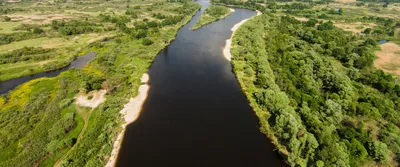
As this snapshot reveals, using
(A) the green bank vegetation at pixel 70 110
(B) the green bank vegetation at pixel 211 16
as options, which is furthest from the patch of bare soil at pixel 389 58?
(A) the green bank vegetation at pixel 70 110

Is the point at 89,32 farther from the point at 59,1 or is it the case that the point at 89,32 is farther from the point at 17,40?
the point at 59,1

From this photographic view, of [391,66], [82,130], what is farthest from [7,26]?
[391,66]

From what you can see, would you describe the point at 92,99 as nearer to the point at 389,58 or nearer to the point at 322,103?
the point at 322,103

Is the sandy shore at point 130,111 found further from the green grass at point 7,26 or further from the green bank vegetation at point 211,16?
the green grass at point 7,26

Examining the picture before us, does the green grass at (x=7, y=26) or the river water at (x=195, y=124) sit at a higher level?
the green grass at (x=7, y=26)

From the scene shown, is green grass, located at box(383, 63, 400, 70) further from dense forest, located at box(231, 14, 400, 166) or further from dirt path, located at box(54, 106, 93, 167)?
dirt path, located at box(54, 106, 93, 167)

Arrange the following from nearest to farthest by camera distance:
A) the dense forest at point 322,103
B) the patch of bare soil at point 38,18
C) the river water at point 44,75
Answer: the dense forest at point 322,103 → the river water at point 44,75 → the patch of bare soil at point 38,18
